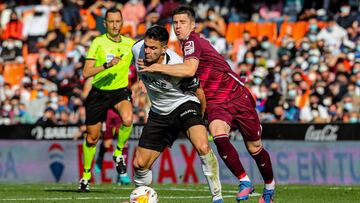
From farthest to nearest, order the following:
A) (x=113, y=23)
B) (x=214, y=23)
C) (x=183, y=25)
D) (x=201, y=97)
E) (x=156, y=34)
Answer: (x=214, y=23), (x=113, y=23), (x=183, y=25), (x=201, y=97), (x=156, y=34)

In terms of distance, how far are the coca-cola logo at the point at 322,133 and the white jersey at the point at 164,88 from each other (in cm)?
897

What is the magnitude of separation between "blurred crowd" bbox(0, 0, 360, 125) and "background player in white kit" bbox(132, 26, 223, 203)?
10171mm

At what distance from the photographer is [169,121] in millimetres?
12164

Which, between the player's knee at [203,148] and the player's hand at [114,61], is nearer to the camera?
the player's knee at [203,148]

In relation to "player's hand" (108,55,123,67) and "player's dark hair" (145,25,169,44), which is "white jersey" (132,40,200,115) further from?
"player's hand" (108,55,123,67)

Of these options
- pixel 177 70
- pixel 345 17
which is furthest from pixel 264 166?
pixel 345 17

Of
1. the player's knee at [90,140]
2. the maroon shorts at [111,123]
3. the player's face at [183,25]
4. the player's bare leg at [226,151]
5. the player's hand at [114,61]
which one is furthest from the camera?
the maroon shorts at [111,123]

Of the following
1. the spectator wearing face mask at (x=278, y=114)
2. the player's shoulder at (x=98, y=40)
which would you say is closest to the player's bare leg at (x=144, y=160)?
the player's shoulder at (x=98, y=40)

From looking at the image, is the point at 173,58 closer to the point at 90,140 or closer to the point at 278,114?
the point at 90,140

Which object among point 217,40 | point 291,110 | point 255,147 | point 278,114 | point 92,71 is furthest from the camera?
point 217,40

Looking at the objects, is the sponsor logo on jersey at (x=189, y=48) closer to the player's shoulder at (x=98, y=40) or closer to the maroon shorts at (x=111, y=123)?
the player's shoulder at (x=98, y=40)

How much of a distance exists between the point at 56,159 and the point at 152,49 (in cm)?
1185

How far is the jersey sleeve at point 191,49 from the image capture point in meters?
12.1

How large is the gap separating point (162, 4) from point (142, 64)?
18132mm
